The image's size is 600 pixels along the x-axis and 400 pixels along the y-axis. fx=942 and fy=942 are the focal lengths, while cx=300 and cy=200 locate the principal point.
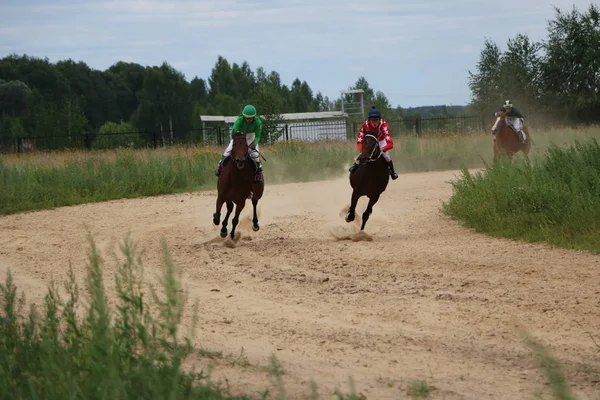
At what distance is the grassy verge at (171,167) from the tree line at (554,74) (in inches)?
559

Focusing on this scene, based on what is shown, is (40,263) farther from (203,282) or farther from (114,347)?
(114,347)

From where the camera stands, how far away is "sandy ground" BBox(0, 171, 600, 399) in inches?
309

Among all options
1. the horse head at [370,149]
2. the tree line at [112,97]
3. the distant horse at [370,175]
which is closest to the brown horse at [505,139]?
the distant horse at [370,175]

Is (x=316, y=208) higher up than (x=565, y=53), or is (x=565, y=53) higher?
(x=565, y=53)

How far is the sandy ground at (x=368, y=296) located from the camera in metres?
7.86

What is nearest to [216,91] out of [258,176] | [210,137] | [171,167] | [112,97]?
[112,97]

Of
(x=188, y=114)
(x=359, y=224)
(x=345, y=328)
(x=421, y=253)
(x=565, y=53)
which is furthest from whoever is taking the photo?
(x=188, y=114)

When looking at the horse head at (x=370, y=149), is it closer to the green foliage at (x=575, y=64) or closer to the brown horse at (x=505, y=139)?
the brown horse at (x=505, y=139)

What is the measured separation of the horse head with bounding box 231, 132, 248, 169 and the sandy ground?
1.55 meters

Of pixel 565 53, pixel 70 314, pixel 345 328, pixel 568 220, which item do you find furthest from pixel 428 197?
pixel 565 53

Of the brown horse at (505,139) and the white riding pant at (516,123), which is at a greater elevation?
the white riding pant at (516,123)

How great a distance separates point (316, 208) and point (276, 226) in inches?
121

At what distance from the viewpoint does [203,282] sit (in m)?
13.3

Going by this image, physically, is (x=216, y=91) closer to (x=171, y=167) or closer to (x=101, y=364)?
(x=171, y=167)
